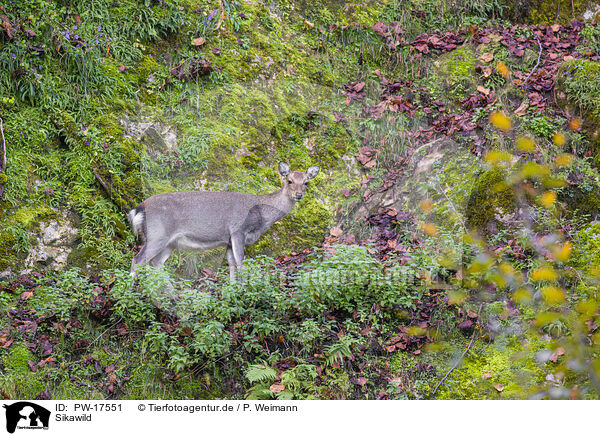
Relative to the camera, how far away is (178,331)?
22.1 ft

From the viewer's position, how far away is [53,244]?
309 inches

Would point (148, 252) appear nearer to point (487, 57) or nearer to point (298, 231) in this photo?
point (298, 231)

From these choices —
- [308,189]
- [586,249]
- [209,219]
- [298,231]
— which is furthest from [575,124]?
[209,219]

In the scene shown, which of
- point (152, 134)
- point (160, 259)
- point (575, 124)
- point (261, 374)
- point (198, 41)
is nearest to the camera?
point (261, 374)

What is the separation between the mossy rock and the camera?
7.77 meters

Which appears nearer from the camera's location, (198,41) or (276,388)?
(276,388)

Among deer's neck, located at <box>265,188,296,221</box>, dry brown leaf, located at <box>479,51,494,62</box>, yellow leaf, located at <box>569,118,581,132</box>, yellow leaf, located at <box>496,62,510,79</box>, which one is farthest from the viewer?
dry brown leaf, located at <box>479,51,494,62</box>

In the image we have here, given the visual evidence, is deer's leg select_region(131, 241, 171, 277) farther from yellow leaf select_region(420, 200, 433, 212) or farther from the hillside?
yellow leaf select_region(420, 200, 433, 212)

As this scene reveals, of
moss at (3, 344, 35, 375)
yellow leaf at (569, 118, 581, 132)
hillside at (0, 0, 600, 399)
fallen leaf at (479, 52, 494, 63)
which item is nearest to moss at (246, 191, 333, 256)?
hillside at (0, 0, 600, 399)

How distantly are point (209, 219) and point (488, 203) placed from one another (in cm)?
393

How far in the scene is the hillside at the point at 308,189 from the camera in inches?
257

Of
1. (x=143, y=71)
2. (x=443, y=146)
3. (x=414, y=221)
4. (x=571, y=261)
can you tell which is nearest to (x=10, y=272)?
(x=143, y=71)
